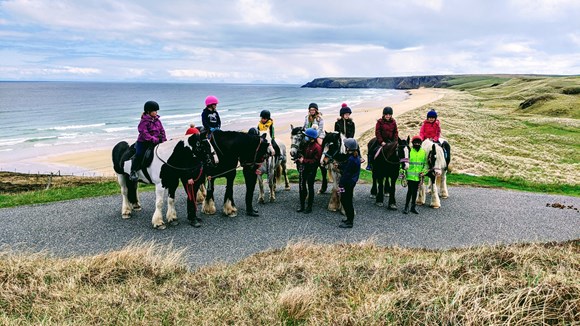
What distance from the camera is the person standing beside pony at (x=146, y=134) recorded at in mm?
8914

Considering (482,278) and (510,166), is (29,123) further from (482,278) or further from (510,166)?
(482,278)

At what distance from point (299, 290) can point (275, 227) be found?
4.69 meters

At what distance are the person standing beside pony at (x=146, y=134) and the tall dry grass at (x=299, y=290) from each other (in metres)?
3.02

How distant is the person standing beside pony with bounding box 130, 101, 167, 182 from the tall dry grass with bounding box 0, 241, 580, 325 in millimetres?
3018

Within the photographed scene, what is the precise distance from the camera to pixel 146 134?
29.3 feet

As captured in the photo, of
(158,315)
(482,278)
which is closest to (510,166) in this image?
(482,278)

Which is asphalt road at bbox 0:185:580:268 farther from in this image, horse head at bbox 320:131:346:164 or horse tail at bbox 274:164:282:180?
horse head at bbox 320:131:346:164

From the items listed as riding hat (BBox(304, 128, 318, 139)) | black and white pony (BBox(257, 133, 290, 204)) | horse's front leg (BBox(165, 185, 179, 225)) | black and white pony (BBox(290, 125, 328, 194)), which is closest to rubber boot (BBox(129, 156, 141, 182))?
horse's front leg (BBox(165, 185, 179, 225))

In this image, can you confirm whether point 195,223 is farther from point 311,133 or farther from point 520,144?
point 520,144

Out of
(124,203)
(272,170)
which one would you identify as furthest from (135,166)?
(272,170)

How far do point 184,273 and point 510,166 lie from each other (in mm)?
17648

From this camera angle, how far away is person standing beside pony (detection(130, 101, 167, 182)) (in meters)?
8.91

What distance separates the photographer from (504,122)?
111 feet

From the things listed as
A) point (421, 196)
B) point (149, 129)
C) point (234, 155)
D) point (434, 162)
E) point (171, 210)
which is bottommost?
point (421, 196)
